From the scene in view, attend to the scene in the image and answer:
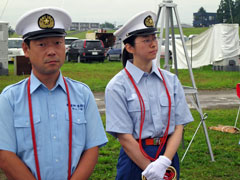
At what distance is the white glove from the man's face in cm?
95

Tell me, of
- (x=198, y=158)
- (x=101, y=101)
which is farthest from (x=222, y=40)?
(x=198, y=158)

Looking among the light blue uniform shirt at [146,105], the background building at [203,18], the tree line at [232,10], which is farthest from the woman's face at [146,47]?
the background building at [203,18]

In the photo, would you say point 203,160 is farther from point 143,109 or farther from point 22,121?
point 22,121

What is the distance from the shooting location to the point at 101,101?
471 inches

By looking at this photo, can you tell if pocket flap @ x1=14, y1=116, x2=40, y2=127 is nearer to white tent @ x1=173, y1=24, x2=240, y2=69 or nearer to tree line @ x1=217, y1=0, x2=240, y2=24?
white tent @ x1=173, y1=24, x2=240, y2=69

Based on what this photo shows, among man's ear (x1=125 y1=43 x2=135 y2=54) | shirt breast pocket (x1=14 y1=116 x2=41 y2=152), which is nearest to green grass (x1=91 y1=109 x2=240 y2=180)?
man's ear (x1=125 y1=43 x2=135 y2=54)

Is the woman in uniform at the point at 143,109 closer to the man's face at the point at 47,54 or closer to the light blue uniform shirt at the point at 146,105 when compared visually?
the light blue uniform shirt at the point at 146,105

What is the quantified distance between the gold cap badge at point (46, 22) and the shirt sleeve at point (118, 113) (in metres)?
0.82

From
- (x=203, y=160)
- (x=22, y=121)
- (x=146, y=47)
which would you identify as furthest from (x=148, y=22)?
(x=203, y=160)

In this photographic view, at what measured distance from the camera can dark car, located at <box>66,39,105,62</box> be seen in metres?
27.2

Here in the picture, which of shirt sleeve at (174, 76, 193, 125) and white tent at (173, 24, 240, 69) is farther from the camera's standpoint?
white tent at (173, 24, 240, 69)

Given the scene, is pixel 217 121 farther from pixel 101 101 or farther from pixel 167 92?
pixel 167 92

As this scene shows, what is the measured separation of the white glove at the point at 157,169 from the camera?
299 centimetres

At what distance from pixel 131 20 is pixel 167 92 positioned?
650 mm
